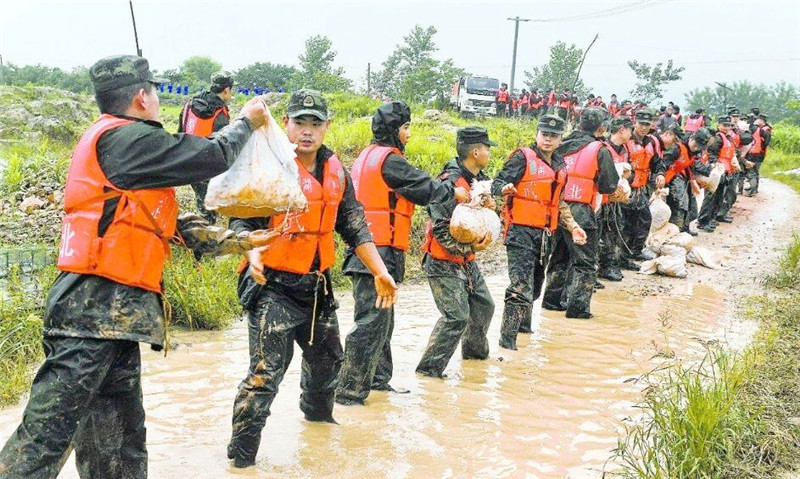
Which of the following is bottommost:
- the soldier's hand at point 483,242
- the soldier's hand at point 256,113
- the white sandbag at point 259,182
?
the soldier's hand at point 483,242

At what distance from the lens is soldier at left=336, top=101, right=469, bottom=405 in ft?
16.0

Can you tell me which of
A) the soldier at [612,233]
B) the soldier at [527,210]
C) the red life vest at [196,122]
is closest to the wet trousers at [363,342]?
the soldier at [527,210]

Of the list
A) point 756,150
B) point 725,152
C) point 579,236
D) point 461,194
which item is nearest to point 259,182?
point 461,194

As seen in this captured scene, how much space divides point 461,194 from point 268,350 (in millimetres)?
2083

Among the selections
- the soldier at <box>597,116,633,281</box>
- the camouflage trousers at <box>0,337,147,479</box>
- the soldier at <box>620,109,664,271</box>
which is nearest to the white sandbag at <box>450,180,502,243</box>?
the camouflage trousers at <box>0,337,147,479</box>

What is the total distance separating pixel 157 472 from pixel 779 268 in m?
8.90

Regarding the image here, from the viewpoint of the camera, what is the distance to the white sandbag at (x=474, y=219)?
536cm

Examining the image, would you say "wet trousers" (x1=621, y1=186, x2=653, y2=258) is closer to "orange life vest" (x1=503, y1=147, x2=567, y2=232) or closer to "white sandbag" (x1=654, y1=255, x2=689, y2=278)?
"white sandbag" (x1=654, y1=255, x2=689, y2=278)

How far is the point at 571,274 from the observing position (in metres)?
8.20

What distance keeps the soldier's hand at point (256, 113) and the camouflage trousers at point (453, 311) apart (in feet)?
8.10

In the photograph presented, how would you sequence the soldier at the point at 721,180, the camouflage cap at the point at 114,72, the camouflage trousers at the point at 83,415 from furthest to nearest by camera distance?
the soldier at the point at 721,180, the camouflage cap at the point at 114,72, the camouflage trousers at the point at 83,415

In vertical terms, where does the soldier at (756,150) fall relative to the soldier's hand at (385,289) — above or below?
above

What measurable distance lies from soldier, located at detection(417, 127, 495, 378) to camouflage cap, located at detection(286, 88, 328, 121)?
1.50 metres

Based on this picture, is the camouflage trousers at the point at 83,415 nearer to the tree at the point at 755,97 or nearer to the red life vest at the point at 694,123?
the red life vest at the point at 694,123
